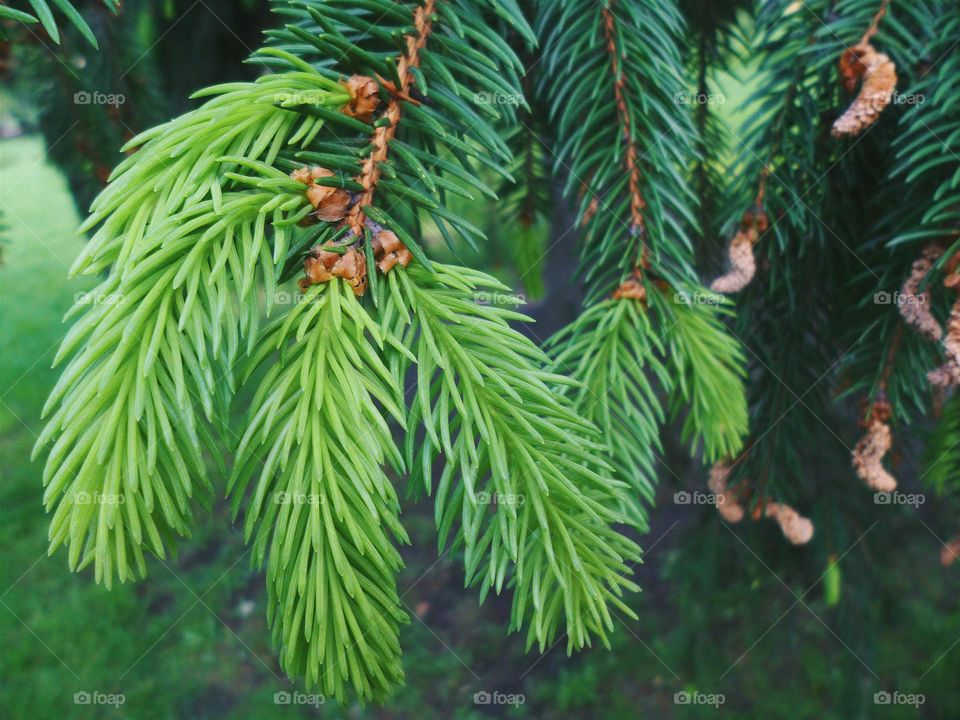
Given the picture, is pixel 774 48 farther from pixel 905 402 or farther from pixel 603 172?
pixel 905 402

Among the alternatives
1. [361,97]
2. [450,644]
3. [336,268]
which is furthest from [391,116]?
[450,644]

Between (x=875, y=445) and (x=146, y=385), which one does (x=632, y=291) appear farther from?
(x=146, y=385)

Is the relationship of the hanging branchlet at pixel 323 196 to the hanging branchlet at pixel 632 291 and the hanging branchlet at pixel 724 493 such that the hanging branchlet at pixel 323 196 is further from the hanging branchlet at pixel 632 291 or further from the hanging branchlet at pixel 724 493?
the hanging branchlet at pixel 724 493

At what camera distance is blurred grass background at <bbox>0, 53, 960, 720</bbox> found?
1.96 m

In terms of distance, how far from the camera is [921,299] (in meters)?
0.68

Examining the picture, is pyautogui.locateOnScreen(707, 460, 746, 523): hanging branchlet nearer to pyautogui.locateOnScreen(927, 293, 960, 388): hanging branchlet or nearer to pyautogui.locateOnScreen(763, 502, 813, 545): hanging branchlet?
pyautogui.locateOnScreen(763, 502, 813, 545): hanging branchlet

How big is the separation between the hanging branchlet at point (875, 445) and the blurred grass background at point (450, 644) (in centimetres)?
98

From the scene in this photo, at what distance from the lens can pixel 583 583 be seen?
1.72 ft

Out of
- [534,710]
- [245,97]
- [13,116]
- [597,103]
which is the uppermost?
[13,116]

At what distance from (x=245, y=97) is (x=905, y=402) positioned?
76 centimetres

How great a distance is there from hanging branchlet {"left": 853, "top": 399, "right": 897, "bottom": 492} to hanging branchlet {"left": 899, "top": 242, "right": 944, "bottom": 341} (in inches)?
3.7

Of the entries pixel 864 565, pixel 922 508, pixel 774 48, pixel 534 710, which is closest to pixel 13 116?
pixel 774 48

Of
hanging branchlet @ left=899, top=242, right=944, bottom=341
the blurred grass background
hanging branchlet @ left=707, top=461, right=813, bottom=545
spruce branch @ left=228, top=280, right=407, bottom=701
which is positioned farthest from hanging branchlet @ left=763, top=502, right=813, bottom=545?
the blurred grass background

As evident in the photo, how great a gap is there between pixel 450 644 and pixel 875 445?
190 cm
